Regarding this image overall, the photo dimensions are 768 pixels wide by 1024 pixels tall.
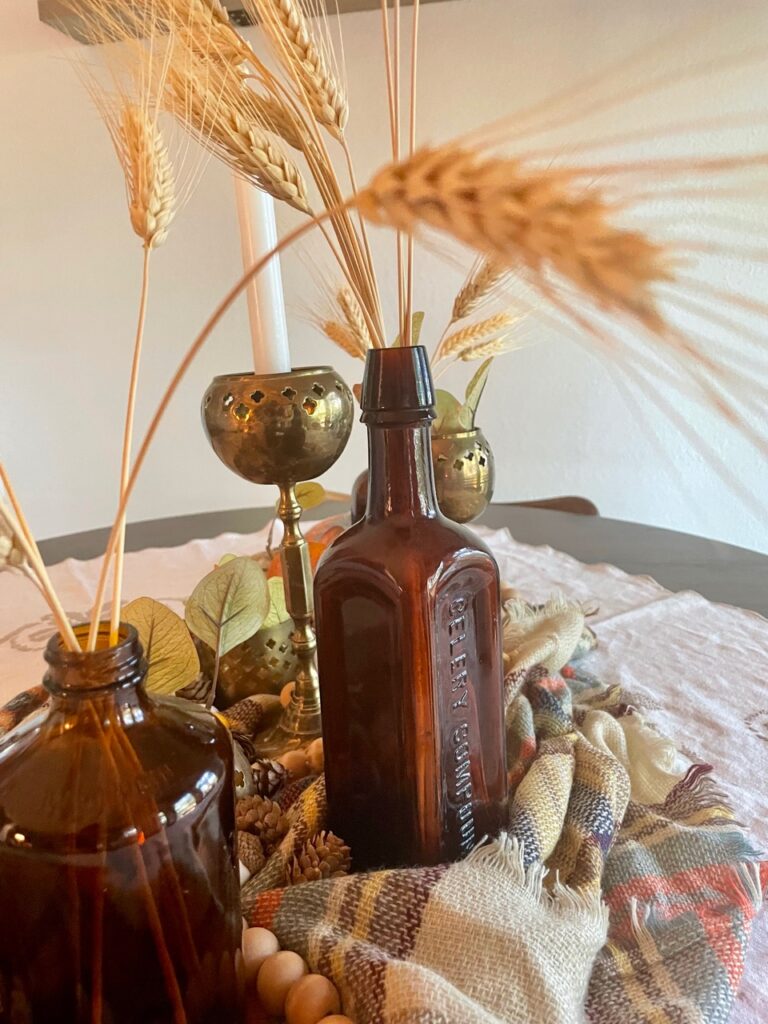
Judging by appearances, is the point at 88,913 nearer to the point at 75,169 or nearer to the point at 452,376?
the point at 452,376

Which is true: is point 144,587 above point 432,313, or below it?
below

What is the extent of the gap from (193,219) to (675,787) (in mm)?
1619

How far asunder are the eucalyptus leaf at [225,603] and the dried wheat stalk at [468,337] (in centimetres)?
22

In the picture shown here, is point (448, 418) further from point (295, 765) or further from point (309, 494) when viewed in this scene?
point (295, 765)

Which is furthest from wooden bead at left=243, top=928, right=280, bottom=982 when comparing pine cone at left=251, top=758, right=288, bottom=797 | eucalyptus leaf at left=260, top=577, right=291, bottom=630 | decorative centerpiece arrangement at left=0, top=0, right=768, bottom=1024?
eucalyptus leaf at left=260, top=577, right=291, bottom=630

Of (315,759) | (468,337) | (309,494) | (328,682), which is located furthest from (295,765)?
(468,337)

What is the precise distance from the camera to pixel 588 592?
0.94m

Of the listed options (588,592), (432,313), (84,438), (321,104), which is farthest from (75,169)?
(321,104)

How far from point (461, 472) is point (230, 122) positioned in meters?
0.33

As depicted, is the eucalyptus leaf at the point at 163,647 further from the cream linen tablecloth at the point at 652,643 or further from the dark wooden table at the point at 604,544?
the dark wooden table at the point at 604,544

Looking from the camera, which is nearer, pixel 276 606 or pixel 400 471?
pixel 400 471

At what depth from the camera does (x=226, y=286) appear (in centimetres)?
180

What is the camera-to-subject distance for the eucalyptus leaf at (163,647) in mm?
404

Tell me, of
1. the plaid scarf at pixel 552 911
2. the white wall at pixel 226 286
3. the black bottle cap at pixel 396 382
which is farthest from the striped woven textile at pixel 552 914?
the white wall at pixel 226 286
